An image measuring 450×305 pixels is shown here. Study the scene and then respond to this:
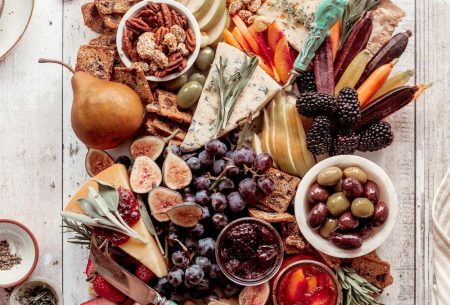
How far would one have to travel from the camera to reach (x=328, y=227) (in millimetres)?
1898

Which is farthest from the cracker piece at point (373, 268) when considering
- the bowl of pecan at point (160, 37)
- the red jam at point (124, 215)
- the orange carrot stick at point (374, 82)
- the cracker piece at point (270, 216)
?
the bowl of pecan at point (160, 37)

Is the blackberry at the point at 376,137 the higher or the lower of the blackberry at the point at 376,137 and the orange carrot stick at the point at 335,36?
the lower

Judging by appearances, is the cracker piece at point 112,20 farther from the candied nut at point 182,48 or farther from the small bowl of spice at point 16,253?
the small bowl of spice at point 16,253

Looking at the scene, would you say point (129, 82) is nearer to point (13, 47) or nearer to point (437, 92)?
point (13, 47)

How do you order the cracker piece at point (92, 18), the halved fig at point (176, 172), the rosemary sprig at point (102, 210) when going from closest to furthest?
→ the rosemary sprig at point (102, 210), the halved fig at point (176, 172), the cracker piece at point (92, 18)

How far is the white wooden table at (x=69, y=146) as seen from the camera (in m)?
2.09

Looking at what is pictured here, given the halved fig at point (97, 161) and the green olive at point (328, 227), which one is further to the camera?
the halved fig at point (97, 161)

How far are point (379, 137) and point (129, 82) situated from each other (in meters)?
0.75

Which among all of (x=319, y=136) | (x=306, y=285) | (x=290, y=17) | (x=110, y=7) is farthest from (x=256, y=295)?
(x=110, y=7)

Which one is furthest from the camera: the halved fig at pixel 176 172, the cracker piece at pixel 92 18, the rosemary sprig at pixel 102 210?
the cracker piece at pixel 92 18

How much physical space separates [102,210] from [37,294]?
0.42 m

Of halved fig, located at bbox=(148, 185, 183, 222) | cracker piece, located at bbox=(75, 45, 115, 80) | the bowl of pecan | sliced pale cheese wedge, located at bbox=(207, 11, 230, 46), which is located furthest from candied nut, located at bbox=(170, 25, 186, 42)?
halved fig, located at bbox=(148, 185, 183, 222)

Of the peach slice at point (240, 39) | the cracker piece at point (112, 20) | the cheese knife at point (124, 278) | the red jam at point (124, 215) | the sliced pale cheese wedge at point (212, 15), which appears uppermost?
the sliced pale cheese wedge at point (212, 15)

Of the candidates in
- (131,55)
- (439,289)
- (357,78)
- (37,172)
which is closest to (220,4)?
(131,55)
